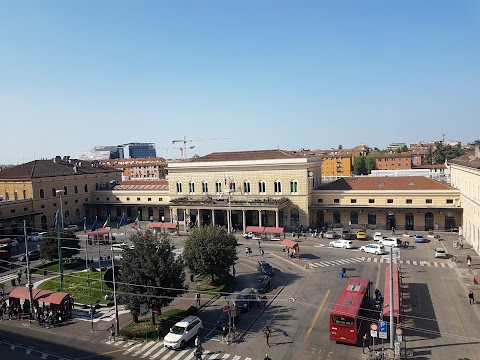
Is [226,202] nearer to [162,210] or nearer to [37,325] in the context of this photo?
[162,210]

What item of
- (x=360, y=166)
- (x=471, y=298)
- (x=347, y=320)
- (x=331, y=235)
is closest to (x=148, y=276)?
(x=347, y=320)

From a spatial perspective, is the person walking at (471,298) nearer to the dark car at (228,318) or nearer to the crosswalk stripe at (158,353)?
the dark car at (228,318)

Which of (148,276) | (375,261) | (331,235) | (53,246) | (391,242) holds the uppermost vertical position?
(148,276)

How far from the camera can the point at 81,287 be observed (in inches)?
1549

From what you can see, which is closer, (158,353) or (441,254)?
(158,353)

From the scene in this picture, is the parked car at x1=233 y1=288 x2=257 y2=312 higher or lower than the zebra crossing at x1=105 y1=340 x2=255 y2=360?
higher

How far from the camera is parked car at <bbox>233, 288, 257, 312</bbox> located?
105 ft

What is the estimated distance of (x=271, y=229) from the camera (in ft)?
196

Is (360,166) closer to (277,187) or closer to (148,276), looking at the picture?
(277,187)

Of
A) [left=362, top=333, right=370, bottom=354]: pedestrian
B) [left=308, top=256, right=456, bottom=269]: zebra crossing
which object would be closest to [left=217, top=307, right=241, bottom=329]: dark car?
[left=362, top=333, right=370, bottom=354]: pedestrian

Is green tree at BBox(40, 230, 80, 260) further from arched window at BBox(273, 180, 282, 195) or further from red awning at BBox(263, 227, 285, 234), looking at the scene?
arched window at BBox(273, 180, 282, 195)

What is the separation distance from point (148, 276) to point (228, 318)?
659 centimetres

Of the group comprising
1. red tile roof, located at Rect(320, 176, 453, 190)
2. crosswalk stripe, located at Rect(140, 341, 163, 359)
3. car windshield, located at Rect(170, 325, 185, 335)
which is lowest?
crosswalk stripe, located at Rect(140, 341, 163, 359)

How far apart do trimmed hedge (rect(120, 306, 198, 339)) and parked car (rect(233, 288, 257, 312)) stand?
336 cm
